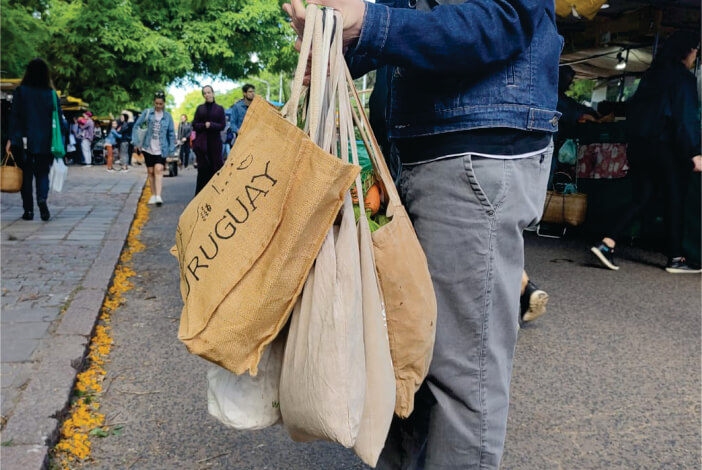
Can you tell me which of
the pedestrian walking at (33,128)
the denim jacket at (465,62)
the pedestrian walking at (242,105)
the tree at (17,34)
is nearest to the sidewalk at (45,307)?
the pedestrian walking at (33,128)

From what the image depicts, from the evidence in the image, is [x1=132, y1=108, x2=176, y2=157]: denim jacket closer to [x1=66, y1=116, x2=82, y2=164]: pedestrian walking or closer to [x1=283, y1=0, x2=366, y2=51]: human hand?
[x1=283, y1=0, x2=366, y2=51]: human hand

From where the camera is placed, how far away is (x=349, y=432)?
1279mm

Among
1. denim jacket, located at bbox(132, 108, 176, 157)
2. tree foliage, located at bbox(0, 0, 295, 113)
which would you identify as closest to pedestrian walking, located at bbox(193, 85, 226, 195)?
denim jacket, located at bbox(132, 108, 176, 157)

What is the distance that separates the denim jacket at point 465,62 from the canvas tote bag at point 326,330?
→ 0.36 feet

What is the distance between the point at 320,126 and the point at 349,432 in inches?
25.2

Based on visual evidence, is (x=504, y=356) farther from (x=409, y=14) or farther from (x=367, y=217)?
(x=409, y=14)

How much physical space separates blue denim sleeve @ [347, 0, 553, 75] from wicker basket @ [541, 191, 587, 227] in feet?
20.1

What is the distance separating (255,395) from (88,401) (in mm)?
2051

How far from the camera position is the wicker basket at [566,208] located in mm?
7176

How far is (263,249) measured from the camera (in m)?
1.30

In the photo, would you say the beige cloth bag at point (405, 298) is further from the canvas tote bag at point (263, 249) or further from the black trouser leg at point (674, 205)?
the black trouser leg at point (674, 205)

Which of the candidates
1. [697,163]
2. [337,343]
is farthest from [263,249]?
[697,163]

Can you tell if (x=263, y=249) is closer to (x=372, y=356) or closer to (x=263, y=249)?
(x=263, y=249)

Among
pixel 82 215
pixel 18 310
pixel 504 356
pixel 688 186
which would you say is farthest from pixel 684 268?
pixel 82 215
